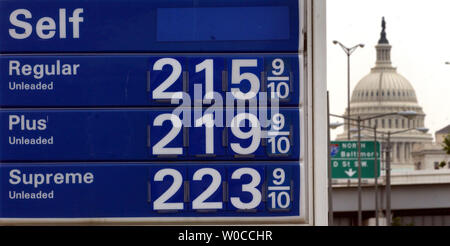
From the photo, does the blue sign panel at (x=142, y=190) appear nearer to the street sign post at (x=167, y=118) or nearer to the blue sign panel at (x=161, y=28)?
the street sign post at (x=167, y=118)

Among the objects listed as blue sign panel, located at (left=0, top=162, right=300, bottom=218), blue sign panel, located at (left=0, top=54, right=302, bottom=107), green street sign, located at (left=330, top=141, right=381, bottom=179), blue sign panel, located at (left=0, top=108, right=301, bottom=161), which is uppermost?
blue sign panel, located at (left=0, top=54, right=302, bottom=107)

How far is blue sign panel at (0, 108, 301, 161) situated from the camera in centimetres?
523

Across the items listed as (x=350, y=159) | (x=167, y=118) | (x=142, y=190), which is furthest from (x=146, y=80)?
(x=350, y=159)

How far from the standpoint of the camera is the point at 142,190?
530cm

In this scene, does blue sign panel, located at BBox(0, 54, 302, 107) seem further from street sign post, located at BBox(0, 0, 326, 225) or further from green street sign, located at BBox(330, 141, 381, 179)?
green street sign, located at BBox(330, 141, 381, 179)

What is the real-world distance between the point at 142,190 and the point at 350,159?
197 ft

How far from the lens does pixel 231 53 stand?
207 inches

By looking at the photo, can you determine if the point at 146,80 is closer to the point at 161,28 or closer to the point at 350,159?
the point at 161,28

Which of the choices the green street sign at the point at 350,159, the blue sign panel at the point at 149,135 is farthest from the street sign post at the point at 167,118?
the green street sign at the point at 350,159

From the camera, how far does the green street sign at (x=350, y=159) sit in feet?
209

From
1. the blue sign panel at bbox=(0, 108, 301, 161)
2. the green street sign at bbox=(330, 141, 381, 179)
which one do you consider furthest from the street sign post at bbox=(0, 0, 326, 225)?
the green street sign at bbox=(330, 141, 381, 179)
